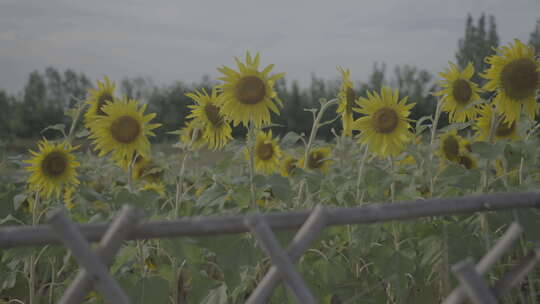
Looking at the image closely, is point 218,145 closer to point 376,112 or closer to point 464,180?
point 376,112

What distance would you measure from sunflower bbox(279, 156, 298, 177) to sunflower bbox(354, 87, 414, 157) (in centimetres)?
95

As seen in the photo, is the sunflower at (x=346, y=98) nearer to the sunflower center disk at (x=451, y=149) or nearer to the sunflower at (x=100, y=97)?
the sunflower center disk at (x=451, y=149)

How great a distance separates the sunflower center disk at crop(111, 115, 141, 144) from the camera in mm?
Result: 2043

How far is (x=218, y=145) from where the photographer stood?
7.32 feet

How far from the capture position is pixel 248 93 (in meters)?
2.00

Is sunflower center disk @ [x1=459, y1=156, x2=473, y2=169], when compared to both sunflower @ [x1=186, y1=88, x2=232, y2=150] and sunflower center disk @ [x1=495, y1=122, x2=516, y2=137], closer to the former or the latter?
sunflower center disk @ [x1=495, y1=122, x2=516, y2=137]

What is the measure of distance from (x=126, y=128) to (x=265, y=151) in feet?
3.35

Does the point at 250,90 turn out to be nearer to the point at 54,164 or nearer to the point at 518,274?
the point at 54,164

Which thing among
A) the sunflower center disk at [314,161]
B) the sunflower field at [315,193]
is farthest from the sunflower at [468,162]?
A: the sunflower center disk at [314,161]

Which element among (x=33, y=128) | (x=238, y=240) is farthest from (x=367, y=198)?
(x=33, y=128)

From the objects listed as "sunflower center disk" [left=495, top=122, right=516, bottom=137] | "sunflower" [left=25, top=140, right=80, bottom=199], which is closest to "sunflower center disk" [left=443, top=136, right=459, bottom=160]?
"sunflower center disk" [left=495, top=122, right=516, bottom=137]

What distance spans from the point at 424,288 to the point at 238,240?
91 cm

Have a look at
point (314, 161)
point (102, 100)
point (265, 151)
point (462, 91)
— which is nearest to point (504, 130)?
point (462, 91)

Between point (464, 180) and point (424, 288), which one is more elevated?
point (464, 180)
